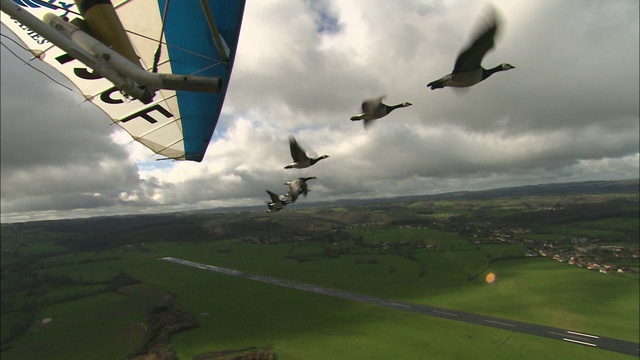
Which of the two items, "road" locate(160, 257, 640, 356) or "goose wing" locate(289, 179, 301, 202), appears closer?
"goose wing" locate(289, 179, 301, 202)

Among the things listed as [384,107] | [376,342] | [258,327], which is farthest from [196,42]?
[258,327]

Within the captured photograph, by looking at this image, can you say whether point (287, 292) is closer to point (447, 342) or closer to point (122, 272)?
point (447, 342)

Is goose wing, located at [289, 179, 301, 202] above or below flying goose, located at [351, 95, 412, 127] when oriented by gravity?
below

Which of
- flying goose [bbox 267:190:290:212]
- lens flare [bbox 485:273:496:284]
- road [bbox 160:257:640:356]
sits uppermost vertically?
flying goose [bbox 267:190:290:212]

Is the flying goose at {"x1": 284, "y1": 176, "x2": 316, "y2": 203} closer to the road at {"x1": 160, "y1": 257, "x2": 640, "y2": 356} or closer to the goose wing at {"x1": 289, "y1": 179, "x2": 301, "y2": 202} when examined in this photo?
the goose wing at {"x1": 289, "y1": 179, "x2": 301, "y2": 202}

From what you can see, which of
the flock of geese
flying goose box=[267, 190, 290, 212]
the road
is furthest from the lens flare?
the flock of geese

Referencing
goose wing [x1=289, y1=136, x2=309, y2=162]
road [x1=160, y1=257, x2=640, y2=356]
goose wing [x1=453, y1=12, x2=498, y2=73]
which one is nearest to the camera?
goose wing [x1=453, y1=12, x2=498, y2=73]

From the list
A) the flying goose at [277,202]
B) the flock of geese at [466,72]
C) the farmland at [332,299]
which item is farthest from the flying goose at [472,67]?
the farmland at [332,299]

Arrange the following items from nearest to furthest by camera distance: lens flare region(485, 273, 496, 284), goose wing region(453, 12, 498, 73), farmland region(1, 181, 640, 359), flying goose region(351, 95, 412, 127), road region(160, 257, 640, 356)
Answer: goose wing region(453, 12, 498, 73), flying goose region(351, 95, 412, 127), road region(160, 257, 640, 356), farmland region(1, 181, 640, 359), lens flare region(485, 273, 496, 284)
